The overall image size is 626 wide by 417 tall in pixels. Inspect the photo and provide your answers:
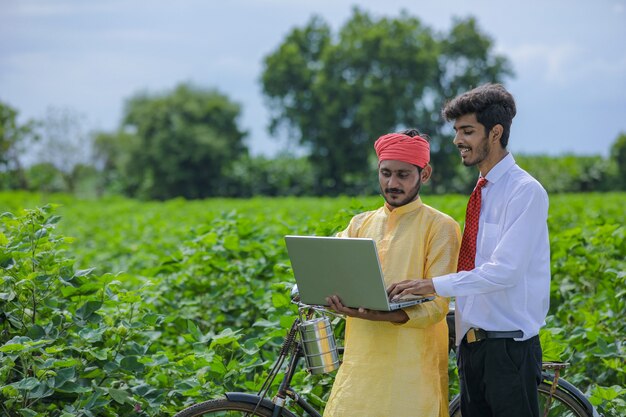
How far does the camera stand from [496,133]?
137 inches

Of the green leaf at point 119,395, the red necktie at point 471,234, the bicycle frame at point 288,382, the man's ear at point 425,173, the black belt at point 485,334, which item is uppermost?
the man's ear at point 425,173

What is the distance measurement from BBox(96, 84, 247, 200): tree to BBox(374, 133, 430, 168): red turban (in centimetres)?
6191

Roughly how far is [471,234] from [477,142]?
365mm

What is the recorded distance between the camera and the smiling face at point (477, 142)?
3.47 metres

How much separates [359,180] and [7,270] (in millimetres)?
55628

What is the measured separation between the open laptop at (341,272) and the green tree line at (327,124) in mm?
48689

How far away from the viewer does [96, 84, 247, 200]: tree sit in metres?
65.4

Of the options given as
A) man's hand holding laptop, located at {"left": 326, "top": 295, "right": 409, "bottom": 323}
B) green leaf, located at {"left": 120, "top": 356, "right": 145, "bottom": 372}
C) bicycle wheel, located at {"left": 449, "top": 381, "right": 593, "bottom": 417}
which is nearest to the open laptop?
man's hand holding laptop, located at {"left": 326, "top": 295, "right": 409, "bottom": 323}

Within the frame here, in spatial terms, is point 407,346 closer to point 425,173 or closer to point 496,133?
point 425,173

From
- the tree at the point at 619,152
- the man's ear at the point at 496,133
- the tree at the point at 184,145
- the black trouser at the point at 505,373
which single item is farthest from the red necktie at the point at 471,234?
the tree at the point at 619,152

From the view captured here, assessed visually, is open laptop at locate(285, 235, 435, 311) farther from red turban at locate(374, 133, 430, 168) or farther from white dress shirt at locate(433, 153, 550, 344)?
red turban at locate(374, 133, 430, 168)

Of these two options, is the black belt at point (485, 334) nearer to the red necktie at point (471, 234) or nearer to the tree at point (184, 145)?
the red necktie at point (471, 234)

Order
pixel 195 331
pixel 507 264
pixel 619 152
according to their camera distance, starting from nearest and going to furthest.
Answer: pixel 507 264
pixel 195 331
pixel 619 152

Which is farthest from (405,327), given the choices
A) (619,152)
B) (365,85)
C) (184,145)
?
(619,152)
